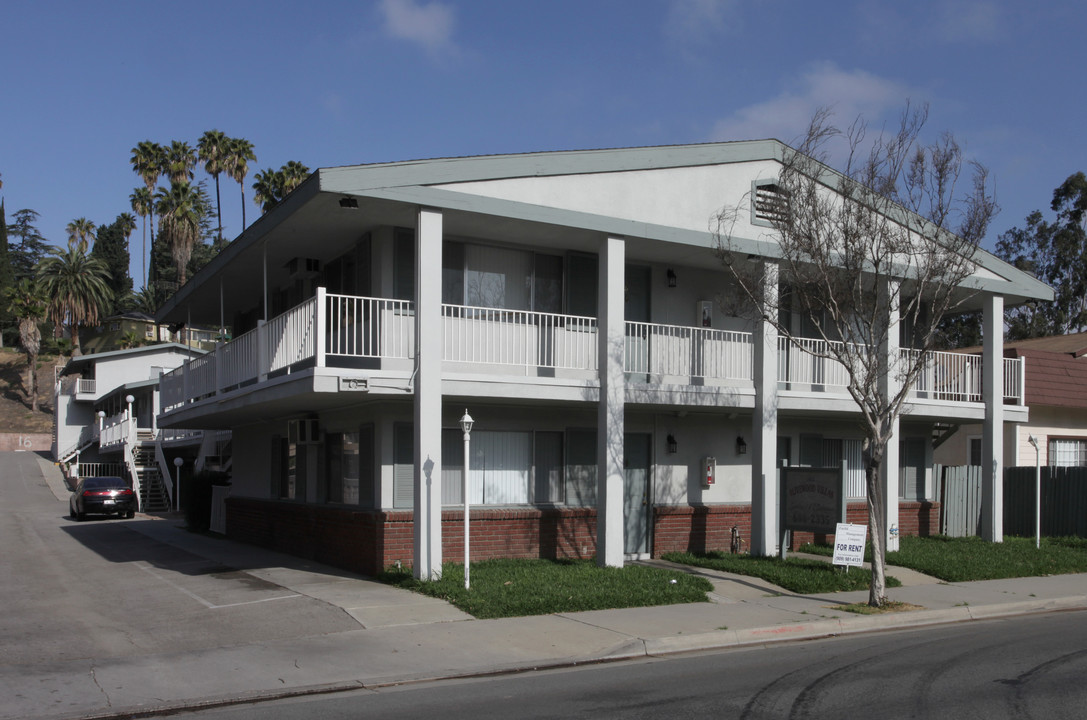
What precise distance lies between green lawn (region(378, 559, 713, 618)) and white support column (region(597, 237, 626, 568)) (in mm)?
527

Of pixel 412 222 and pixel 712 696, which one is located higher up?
pixel 412 222

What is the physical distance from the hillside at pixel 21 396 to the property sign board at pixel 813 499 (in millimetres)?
63533

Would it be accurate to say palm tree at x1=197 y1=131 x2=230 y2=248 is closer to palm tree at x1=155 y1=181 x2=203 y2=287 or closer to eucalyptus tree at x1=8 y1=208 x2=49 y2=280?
palm tree at x1=155 y1=181 x2=203 y2=287

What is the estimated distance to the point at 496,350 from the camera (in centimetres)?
1558

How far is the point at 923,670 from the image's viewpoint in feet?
30.3

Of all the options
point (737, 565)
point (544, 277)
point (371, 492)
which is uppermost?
point (544, 277)

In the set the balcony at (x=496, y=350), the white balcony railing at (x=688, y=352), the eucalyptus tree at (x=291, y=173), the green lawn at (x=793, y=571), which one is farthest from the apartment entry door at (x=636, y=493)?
the eucalyptus tree at (x=291, y=173)

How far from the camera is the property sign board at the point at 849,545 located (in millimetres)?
15266

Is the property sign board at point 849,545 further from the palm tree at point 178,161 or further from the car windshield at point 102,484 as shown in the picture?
the palm tree at point 178,161

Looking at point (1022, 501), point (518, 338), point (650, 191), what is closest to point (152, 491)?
point (518, 338)

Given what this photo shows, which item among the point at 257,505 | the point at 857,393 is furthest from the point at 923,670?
the point at 257,505

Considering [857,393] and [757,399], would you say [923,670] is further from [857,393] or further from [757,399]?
[757,399]

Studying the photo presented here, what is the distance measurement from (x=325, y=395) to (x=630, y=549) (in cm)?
637

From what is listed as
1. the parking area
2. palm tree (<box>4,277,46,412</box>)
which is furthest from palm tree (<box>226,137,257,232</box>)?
the parking area
